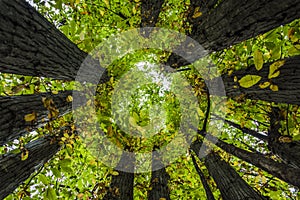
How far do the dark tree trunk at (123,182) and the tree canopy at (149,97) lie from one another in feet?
0.14

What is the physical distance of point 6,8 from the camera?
4.61 feet

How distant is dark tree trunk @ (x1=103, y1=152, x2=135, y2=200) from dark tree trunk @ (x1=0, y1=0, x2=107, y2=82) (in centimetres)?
253

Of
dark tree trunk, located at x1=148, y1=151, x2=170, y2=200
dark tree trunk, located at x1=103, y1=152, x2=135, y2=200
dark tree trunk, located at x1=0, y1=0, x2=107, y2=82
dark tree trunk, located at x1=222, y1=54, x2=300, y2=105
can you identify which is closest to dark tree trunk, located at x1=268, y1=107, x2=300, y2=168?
dark tree trunk, located at x1=222, y1=54, x2=300, y2=105

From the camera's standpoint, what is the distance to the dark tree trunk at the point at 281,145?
353cm

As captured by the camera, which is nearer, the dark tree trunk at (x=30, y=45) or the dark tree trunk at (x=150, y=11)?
the dark tree trunk at (x=30, y=45)

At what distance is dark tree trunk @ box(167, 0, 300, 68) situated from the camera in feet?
5.39

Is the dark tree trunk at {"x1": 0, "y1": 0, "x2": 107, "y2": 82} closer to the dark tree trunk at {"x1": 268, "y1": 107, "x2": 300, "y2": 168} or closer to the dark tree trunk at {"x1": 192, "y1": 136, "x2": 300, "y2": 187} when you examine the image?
the dark tree trunk at {"x1": 192, "y1": 136, "x2": 300, "y2": 187}

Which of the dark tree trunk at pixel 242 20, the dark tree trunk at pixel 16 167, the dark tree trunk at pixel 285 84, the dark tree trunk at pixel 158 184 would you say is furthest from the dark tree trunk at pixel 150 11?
the dark tree trunk at pixel 158 184

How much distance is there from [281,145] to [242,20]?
10.3 feet

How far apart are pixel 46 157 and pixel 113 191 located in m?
1.62

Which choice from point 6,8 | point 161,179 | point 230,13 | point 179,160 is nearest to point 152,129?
point 179,160

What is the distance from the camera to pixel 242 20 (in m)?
1.93

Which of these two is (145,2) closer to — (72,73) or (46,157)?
(72,73)

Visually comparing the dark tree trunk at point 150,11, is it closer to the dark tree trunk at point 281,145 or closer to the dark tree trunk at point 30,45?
the dark tree trunk at point 30,45
